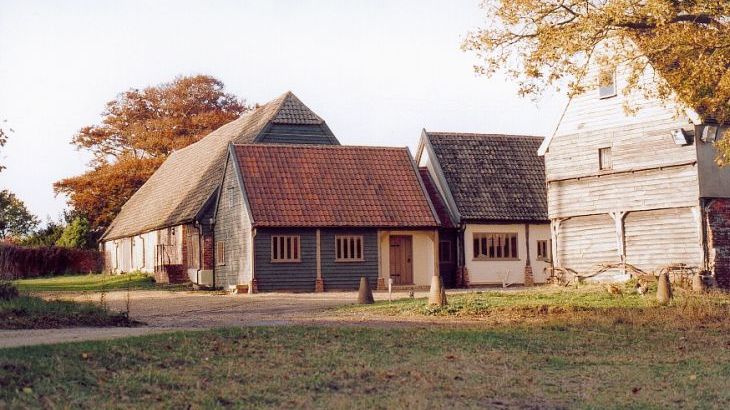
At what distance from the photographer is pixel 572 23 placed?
22797 mm

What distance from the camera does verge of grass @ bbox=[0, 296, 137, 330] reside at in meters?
18.2

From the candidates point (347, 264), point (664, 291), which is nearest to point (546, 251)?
point (347, 264)


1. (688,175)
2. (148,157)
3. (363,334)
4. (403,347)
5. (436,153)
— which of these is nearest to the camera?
(403,347)

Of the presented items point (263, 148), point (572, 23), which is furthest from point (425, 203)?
point (572, 23)

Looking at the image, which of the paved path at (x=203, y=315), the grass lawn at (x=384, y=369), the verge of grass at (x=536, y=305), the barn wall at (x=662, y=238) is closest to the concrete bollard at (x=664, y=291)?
the verge of grass at (x=536, y=305)

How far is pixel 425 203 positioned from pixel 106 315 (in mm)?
22160

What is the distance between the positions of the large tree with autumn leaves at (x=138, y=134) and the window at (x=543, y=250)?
32.4 m

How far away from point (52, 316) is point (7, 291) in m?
3.07

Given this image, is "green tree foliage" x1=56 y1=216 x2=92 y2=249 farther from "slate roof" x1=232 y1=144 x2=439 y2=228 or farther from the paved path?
the paved path

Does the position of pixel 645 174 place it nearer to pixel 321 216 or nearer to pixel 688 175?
A: pixel 688 175

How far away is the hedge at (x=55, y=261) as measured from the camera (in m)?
57.6

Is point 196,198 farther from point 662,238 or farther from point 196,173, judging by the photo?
point 662,238

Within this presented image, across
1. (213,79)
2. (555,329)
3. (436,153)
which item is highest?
(213,79)

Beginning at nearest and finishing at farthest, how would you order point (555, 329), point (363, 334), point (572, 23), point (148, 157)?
point (363, 334), point (555, 329), point (572, 23), point (148, 157)
